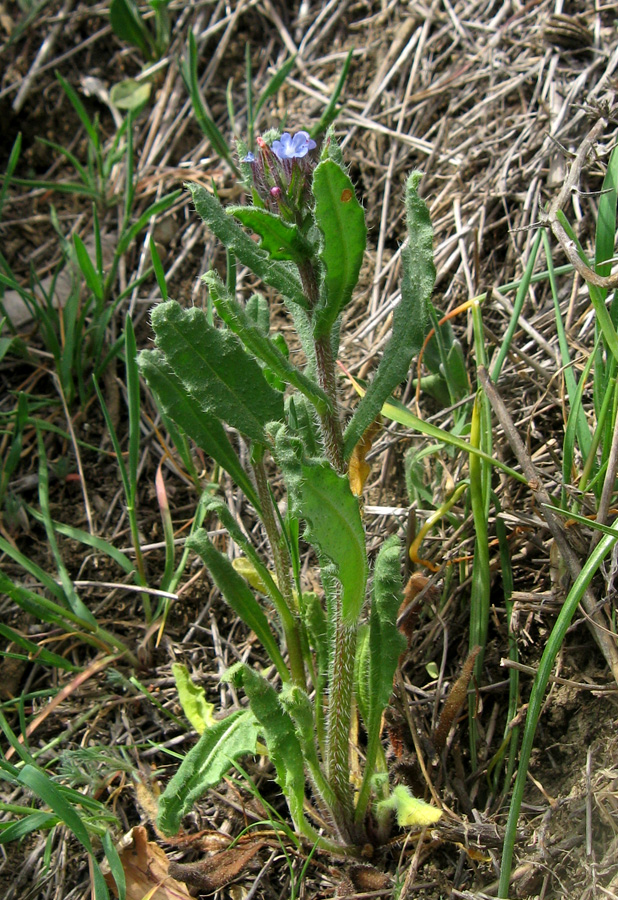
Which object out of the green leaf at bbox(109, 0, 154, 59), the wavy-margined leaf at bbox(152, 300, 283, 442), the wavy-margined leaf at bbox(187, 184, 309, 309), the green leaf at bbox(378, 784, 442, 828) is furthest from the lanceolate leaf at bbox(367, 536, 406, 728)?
the green leaf at bbox(109, 0, 154, 59)

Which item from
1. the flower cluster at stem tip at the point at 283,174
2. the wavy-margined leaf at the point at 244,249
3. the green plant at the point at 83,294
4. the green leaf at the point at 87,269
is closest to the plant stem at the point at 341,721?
the wavy-margined leaf at the point at 244,249

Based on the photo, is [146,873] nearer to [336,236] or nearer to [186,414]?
[186,414]

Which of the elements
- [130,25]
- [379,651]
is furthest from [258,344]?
[130,25]

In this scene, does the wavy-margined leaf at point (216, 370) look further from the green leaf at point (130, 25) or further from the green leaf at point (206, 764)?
the green leaf at point (130, 25)

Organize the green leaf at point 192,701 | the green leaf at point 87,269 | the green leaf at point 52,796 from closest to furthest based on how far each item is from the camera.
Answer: the green leaf at point 52,796 < the green leaf at point 192,701 < the green leaf at point 87,269

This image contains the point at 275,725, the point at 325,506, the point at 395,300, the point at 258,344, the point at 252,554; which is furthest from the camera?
the point at 395,300

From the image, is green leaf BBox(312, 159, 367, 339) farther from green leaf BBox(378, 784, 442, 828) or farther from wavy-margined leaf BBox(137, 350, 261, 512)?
green leaf BBox(378, 784, 442, 828)

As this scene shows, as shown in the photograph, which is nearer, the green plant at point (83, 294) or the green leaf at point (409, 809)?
the green leaf at point (409, 809)

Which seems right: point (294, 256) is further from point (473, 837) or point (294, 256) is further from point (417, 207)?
point (473, 837)
